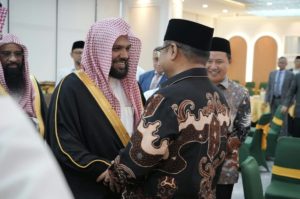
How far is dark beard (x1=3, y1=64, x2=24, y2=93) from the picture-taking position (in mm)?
3332

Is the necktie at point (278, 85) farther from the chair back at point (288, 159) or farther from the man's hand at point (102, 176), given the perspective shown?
the man's hand at point (102, 176)

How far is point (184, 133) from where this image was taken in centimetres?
169

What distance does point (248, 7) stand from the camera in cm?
1462

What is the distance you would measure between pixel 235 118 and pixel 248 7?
41.5 ft

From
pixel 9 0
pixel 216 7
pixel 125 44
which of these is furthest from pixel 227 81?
pixel 216 7

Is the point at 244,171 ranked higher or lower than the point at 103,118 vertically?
lower

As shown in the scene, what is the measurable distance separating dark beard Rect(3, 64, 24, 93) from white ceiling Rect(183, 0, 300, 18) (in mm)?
10364

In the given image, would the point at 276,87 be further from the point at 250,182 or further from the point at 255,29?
the point at 255,29

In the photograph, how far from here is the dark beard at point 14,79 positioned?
10.9 ft

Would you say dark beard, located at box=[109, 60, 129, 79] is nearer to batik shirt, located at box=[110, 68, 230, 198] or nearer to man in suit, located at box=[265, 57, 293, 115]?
batik shirt, located at box=[110, 68, 230, 198]

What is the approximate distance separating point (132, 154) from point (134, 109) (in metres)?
0.59

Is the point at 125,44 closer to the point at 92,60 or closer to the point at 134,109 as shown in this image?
the point at 92,60

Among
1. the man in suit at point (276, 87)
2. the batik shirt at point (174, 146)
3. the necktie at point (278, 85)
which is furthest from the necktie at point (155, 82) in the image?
the necktie at point (278, 85)

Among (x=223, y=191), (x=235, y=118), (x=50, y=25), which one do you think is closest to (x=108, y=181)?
(x=223, y=191)
